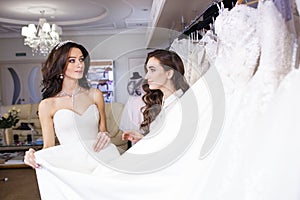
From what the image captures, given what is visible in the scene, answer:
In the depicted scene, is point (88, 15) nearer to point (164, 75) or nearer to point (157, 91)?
point (157, 91)

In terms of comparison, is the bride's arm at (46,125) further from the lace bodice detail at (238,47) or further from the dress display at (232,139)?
the lace bodice detail at (238,47)

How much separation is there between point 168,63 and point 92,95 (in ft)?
1.67

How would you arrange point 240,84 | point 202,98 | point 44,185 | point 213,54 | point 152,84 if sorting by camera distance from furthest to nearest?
point 152,84 < point 44,185 < point 213,54 < point 202,98 < point 240,84

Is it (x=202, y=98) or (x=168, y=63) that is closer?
(x=202, y=98)

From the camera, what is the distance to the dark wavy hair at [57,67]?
1.43m

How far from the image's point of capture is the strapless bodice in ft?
4.93

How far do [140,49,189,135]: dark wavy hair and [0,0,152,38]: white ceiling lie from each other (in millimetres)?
3741

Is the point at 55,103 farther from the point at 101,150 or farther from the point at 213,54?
the point at 213,54

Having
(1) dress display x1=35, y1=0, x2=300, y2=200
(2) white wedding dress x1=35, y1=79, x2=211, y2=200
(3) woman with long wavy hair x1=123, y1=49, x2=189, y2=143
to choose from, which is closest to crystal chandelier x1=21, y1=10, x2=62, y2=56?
(3) woman with long wavy hair x1=123, y1=49, x2=189, y2=143

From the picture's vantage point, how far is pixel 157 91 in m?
1.38

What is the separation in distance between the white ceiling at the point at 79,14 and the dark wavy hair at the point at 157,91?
374 centimetres

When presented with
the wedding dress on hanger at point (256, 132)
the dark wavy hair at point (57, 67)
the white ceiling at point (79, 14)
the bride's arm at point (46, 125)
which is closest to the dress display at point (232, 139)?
the wedding dress on hanger at point (256, 132)

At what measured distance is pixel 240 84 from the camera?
0.66 meters

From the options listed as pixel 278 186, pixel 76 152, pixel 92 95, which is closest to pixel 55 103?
pixel 92 95
